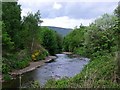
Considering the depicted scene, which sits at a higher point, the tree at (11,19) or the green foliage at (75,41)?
the tree at (11,19)

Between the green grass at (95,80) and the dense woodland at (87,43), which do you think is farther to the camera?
the dense woodland at (87,43)

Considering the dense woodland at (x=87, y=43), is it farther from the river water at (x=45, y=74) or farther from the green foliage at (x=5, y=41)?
the river water at (x=45, y=74)

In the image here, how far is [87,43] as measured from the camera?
45.2 metres

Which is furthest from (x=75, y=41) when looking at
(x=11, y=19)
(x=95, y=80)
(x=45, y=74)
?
(x=95, y=80)

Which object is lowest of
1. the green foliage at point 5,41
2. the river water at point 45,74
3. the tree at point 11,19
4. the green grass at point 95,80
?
the river water at point 45,74

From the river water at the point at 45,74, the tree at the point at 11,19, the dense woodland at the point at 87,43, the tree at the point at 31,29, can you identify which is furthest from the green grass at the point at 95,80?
the tree at the point at 31,29


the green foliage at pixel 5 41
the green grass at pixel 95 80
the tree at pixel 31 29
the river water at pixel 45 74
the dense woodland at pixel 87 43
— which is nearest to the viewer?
the green grass at pixel 95 80

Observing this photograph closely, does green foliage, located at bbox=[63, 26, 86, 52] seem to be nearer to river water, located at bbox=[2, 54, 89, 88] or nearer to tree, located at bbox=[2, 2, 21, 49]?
river water, located at bbox=[2, 54, 89, 88]

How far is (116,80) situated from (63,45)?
81653 mm

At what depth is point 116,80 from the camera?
19.2m

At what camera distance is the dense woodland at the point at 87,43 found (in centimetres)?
1893

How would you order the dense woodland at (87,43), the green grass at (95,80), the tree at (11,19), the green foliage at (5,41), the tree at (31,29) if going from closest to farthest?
the green grass at (95,80) → the dense woodland at (87,43) → the green foliage at (5,41) → the tree at (11,19) → the tree at (31,29)

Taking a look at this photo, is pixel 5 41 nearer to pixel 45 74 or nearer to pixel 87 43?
pixel 45 74

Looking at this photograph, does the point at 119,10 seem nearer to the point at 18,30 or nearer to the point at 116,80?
the point at 116,80
